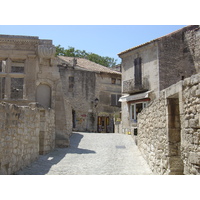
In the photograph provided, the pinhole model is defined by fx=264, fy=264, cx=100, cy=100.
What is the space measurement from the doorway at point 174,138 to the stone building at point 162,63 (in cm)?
1236

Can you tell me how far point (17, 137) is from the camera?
19.5 ft

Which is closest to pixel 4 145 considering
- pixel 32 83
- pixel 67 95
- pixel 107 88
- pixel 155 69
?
pixel 32 83

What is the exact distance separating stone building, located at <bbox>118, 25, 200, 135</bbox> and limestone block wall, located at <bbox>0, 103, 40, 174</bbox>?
11.1m

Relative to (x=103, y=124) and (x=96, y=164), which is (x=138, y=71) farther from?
(x=96, y=164)

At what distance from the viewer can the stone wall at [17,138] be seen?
4.98 meters

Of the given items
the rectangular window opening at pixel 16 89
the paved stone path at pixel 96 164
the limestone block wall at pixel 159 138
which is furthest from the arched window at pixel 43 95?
the limestone block wall at pixel 159 138

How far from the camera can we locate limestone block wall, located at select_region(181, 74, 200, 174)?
12.7 ft

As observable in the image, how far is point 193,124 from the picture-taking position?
4031 millimetres

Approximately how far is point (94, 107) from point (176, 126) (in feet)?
65.3

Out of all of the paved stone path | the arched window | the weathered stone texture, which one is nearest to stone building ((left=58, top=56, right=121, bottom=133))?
the weathered stone texture

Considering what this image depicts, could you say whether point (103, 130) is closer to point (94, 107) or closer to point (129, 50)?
point (94, 107)

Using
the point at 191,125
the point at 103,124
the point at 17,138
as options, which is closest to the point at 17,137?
the point at 17,138

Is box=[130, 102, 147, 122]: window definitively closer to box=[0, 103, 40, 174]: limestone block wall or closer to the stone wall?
the stone wall

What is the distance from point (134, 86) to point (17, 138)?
14.7m
